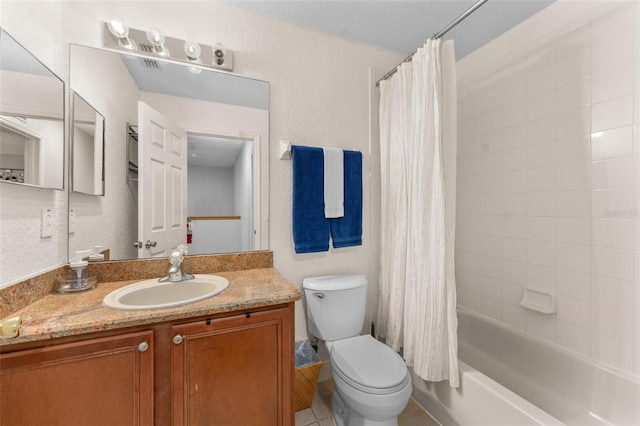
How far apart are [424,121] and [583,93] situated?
899 millimetres

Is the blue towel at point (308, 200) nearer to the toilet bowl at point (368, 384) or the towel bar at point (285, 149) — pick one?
the towel bar at point (285, 149)

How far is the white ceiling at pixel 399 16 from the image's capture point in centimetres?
147

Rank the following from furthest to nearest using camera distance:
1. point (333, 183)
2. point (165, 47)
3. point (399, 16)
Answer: point (333, 183)
point (399, 16)
point (165, 47)

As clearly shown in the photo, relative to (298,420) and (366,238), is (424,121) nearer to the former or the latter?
(366,238)

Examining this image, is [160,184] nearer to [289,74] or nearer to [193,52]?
[193,52]

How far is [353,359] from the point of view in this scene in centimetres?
133

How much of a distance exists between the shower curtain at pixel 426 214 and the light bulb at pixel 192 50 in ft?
3.91

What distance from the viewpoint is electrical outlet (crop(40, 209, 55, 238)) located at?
102 cm

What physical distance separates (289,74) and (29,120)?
1255 mm

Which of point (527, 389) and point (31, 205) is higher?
point (31, 205)

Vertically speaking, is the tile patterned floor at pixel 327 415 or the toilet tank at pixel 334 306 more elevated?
the toilet tank at pixel 334 306

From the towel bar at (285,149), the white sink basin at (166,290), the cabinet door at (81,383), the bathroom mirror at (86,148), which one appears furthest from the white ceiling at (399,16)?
the cabinet door at (81,383)

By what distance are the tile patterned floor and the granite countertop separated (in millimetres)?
860

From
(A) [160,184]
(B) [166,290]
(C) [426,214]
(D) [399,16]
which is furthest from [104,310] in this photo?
(D) [399,16]
